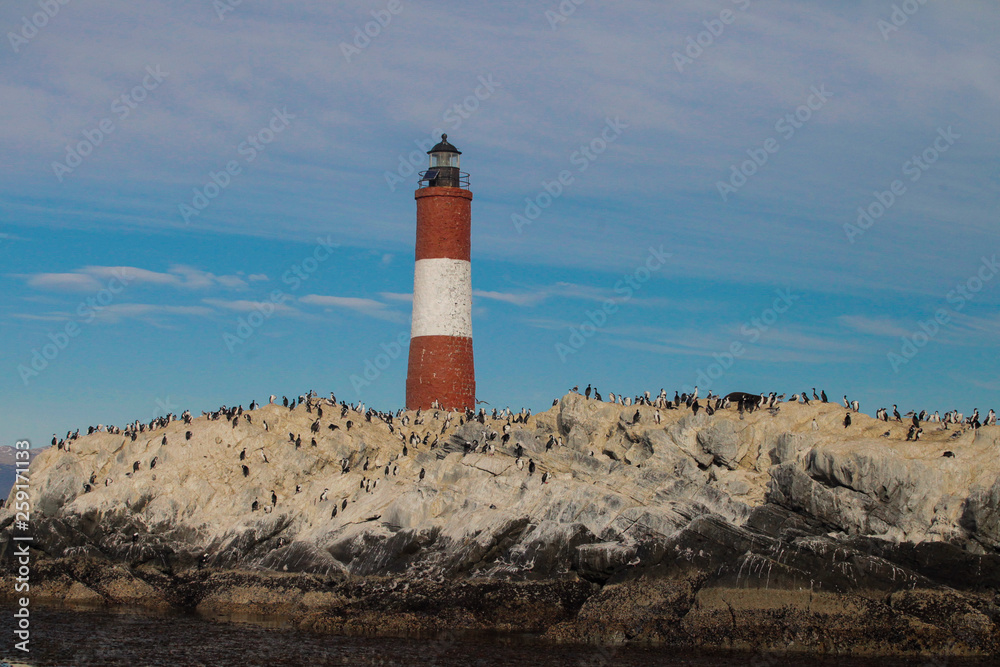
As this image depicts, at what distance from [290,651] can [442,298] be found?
22.0 metres

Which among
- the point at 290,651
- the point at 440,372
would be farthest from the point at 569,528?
the point at 440,372

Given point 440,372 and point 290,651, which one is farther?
point 440,372

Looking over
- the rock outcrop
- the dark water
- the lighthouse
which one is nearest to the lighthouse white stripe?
the lighthouse

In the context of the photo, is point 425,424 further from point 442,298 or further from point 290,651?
point 290,651

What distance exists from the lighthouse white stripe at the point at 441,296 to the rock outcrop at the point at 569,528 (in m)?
5.71

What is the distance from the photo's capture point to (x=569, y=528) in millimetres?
37625

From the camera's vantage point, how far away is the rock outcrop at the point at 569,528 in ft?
111

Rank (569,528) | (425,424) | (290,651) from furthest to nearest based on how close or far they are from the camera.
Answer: (425,424) → (569,528) → (290,651)

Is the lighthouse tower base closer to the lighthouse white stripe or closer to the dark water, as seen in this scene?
the lighthouse white stripe

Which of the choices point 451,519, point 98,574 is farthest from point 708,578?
point 98,574

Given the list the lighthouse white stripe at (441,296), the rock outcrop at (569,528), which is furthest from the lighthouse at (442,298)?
the rock outcrop at (569,528)

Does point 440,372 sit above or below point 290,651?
above

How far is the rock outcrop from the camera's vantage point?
111ft

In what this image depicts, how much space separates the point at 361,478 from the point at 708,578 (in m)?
16.4
